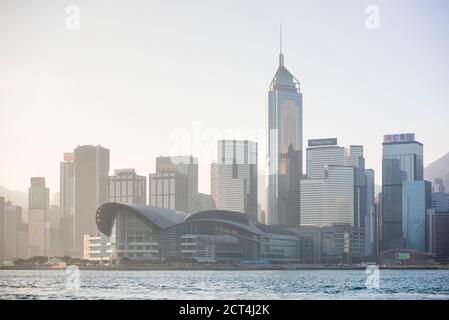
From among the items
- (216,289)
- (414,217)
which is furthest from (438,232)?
(216,289)

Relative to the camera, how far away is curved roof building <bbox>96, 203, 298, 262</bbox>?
115m

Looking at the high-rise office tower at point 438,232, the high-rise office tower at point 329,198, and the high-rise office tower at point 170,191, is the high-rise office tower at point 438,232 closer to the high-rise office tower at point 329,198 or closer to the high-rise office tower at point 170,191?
the high-rise office tower at point 329,198

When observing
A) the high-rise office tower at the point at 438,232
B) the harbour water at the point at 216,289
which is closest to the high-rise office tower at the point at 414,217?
the high-rise office tower at the point at 438,232

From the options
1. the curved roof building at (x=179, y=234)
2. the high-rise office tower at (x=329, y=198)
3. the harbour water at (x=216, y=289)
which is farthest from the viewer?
the high-rise office tower at (x=329, y=198)

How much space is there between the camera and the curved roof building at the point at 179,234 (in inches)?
4528

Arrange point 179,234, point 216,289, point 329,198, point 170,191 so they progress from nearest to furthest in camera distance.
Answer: point 216,289, point 179,234, point 170,191, point 329,198

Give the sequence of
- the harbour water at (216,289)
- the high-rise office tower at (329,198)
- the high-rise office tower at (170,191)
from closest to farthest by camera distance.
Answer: the harbour water at (216,289), the high-rise office tower at (170,191), the high-rise office tower at (329,198)

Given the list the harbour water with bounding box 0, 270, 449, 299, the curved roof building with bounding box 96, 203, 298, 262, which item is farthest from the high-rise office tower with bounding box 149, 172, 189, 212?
the harbour water with bounding box 0, 270, 449, 299

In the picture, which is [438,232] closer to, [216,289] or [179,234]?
[179,234]

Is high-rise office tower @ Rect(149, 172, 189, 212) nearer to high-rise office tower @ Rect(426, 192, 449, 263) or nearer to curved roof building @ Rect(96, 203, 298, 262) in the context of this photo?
Answer: curved roof building @ Rect(96, 203, 298, 262)

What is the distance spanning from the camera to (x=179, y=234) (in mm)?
119250

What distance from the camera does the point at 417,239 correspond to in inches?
6132

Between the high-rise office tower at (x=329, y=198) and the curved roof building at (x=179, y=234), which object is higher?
the high-rise office tower at (x=329, y=198)
